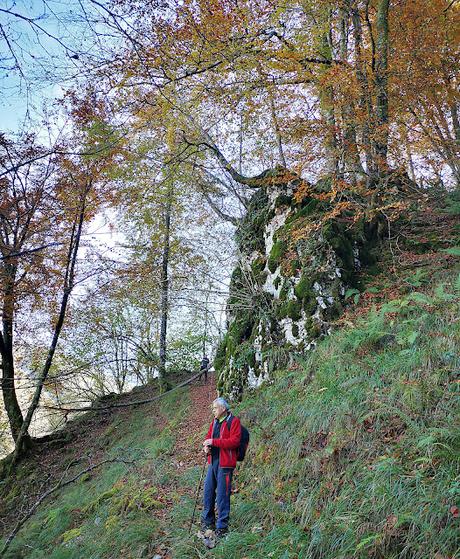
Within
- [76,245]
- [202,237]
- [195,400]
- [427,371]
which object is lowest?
[427,371]

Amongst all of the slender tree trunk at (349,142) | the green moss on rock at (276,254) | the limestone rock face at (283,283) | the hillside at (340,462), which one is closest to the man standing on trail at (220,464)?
the hillside at (340,462)

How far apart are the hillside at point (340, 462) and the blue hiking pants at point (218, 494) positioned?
0.23 meters

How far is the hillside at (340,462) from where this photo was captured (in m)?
3.20

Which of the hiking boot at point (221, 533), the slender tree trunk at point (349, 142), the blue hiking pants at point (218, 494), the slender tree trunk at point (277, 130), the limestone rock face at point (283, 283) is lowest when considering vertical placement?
the hiking boot at point (221, 533)

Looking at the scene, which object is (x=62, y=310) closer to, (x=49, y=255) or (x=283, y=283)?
(x=49, y=255)

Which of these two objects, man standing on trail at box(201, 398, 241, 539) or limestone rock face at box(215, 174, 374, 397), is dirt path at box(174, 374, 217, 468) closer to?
limestone rock face at box(215, 174, 374, 397)

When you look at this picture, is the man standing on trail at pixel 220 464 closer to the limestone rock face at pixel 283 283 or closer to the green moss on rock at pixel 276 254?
the limestone rock face at pixel 283 283

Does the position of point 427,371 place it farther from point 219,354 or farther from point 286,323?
point 219,354

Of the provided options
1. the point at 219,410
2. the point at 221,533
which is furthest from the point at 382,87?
the point at 221,533

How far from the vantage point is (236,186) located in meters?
11.9

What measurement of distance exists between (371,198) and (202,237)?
278 inches

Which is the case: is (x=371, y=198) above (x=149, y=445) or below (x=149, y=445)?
above

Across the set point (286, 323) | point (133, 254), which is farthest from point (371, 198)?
point (133, 254)

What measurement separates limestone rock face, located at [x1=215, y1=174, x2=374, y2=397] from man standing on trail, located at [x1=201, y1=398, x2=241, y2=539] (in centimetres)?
297
